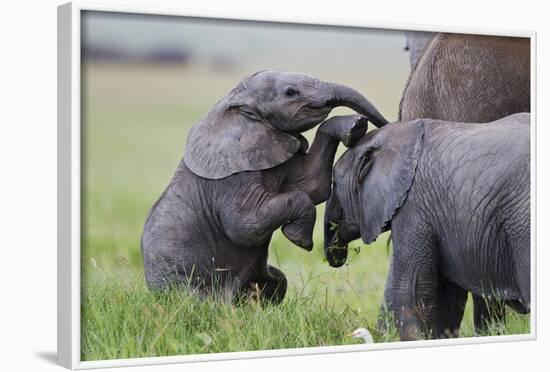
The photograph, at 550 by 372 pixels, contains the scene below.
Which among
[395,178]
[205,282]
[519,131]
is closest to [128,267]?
[205,282]

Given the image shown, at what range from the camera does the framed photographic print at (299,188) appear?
19.0 ft

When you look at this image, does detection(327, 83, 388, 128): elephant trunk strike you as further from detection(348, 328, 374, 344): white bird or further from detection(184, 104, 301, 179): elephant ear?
detection(348, 328, 374, 344): white bird

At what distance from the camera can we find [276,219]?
6.21m

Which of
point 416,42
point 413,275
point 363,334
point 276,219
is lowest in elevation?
point 363,334

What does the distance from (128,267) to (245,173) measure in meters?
0.81

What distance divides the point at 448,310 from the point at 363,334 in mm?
527

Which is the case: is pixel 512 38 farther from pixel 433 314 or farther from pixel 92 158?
pixel 92 158

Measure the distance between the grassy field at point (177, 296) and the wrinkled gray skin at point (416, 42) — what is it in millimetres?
122

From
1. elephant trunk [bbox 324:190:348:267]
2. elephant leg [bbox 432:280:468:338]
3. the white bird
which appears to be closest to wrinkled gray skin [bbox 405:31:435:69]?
elephant trunk [bbox 324:190:348:267]

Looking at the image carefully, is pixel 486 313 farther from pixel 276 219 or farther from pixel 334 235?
pixel 276 219

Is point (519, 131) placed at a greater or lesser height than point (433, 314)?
greater

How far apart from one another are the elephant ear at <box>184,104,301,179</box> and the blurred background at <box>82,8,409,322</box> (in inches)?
13.7

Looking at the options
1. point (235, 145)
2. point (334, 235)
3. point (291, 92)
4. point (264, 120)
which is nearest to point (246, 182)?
point (235, 145)

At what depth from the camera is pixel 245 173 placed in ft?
20.6
